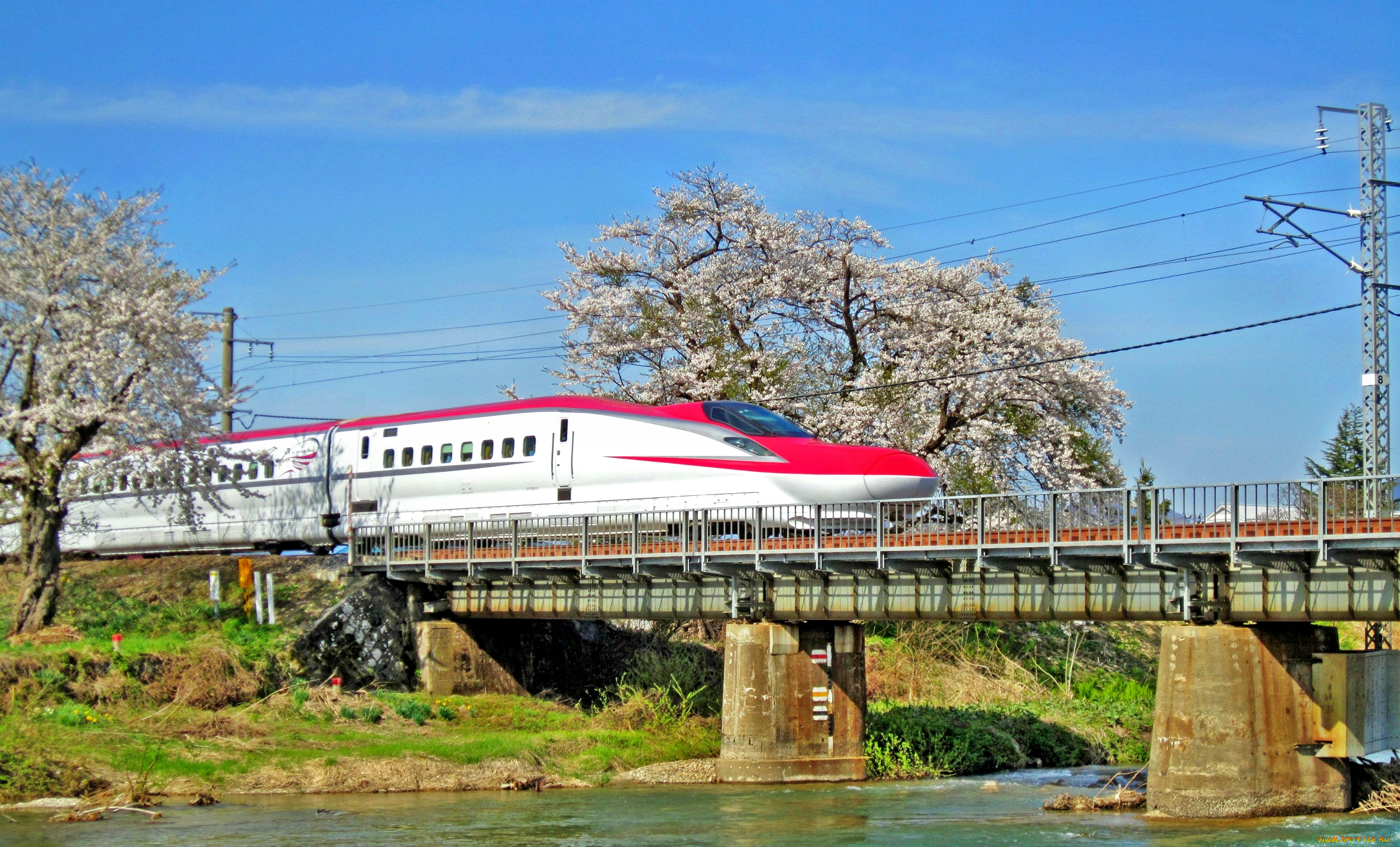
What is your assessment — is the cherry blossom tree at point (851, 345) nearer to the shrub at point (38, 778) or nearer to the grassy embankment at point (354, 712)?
the grassy embankment at point (354, 712)

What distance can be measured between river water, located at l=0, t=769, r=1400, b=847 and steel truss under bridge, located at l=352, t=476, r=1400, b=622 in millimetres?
3192

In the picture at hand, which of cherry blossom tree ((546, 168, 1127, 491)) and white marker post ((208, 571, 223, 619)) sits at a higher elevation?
cherry blossom tree ((546, 168, 1127, 491))

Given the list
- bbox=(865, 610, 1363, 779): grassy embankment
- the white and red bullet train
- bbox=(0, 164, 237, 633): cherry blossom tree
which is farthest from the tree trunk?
bbox=(865, 610, 1363, 779): grassy embankment

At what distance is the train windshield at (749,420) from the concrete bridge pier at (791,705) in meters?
4.20

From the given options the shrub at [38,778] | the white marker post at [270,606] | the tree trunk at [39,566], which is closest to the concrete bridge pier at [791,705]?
the shrub at [38,778]

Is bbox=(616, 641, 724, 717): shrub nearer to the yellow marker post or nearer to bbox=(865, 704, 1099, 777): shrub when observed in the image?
bbox=(865, 704, 1099, 777): shrub

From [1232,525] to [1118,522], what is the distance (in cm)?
244

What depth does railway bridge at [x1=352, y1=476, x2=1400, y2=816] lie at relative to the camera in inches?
857

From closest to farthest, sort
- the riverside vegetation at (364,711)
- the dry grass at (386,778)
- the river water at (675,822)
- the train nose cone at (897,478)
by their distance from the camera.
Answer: the river water at (675,822), the dry grass at (386,778), the riverside vegetation at (364,711), the train nose cone at (897,478)

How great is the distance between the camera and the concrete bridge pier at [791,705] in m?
27.3

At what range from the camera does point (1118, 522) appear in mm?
23531

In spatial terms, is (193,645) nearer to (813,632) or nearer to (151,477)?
(151,477)

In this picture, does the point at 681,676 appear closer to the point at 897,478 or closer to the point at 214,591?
the point at 897,478

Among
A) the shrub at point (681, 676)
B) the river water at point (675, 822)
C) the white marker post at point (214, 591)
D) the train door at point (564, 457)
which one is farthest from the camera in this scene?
the white marker post at point (214, 591)
